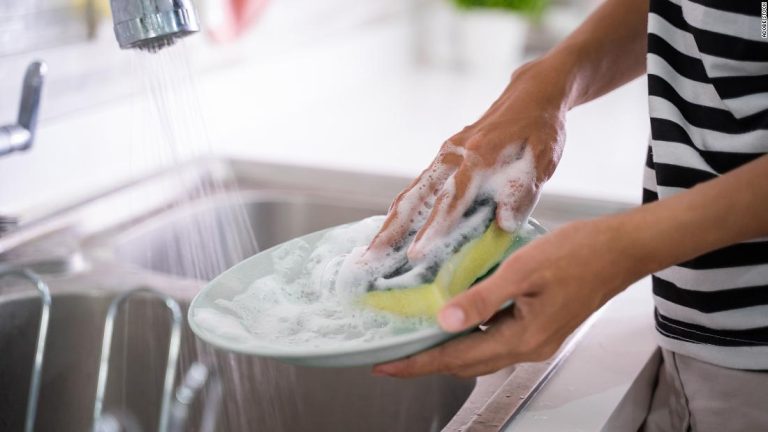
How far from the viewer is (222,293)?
63 centimetres

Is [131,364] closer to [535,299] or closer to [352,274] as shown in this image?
A: [352,274]

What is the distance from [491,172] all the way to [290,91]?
95 centimetres

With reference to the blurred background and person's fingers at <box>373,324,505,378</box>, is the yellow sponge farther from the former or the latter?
the blurred background

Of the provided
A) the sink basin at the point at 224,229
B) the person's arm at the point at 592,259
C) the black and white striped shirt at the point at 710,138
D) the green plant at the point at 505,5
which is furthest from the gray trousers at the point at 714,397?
the green plant at the point at 505,5

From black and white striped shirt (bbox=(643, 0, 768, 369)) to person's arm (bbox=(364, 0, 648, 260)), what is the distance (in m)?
0.08

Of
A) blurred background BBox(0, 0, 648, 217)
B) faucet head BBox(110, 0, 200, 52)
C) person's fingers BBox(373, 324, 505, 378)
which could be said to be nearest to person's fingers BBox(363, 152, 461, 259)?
person's fingers BBox(373, 324, 505, 378)

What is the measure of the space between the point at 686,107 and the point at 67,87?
0.75 meters

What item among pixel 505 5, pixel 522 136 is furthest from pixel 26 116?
pixel 505 5

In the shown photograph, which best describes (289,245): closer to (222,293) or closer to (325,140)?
(222,293)

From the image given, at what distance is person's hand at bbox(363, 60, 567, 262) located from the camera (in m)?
0.66

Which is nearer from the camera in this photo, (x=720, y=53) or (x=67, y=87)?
(x=720, y=53)

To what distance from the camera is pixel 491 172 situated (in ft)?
2.28

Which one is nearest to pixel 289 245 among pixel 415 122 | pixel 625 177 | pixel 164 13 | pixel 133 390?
pixel 164 13

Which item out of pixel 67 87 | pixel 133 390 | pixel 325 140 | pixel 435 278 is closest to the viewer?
pixel 435 278
